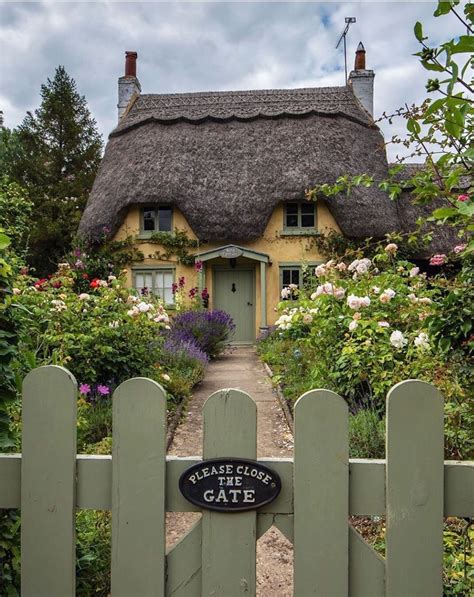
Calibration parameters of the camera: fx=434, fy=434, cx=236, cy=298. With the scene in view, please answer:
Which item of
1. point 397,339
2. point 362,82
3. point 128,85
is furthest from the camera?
point 128,85

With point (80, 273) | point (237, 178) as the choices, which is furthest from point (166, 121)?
point (80, 273)

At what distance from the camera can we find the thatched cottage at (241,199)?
12.3 m

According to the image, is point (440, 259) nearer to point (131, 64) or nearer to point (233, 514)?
point (233, 514)

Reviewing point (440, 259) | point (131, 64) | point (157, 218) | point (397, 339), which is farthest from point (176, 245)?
point (440, 259)

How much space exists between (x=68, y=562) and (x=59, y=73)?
23978mm

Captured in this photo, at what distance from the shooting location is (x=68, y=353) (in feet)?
14.1

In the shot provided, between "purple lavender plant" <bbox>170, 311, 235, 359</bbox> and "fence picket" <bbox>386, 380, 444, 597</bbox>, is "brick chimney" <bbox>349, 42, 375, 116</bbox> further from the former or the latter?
"fence picket" <bbox>386, 380, 444, 597</bbox>

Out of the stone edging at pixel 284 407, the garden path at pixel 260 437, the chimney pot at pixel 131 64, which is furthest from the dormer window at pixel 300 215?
the chimney pot at pixel 131 64

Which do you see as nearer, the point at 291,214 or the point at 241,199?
the point at 241,199

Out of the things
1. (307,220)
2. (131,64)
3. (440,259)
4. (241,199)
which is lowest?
(440,259)

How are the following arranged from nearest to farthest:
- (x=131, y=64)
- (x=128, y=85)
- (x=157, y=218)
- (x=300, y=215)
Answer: (x=300, y=215) < (x=157, y=218) < (x=131, y=64) < (x=128, y=85)

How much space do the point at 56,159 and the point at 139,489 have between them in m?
21.6

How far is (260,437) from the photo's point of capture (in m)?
3.87

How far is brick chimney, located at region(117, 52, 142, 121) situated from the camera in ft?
50.8
